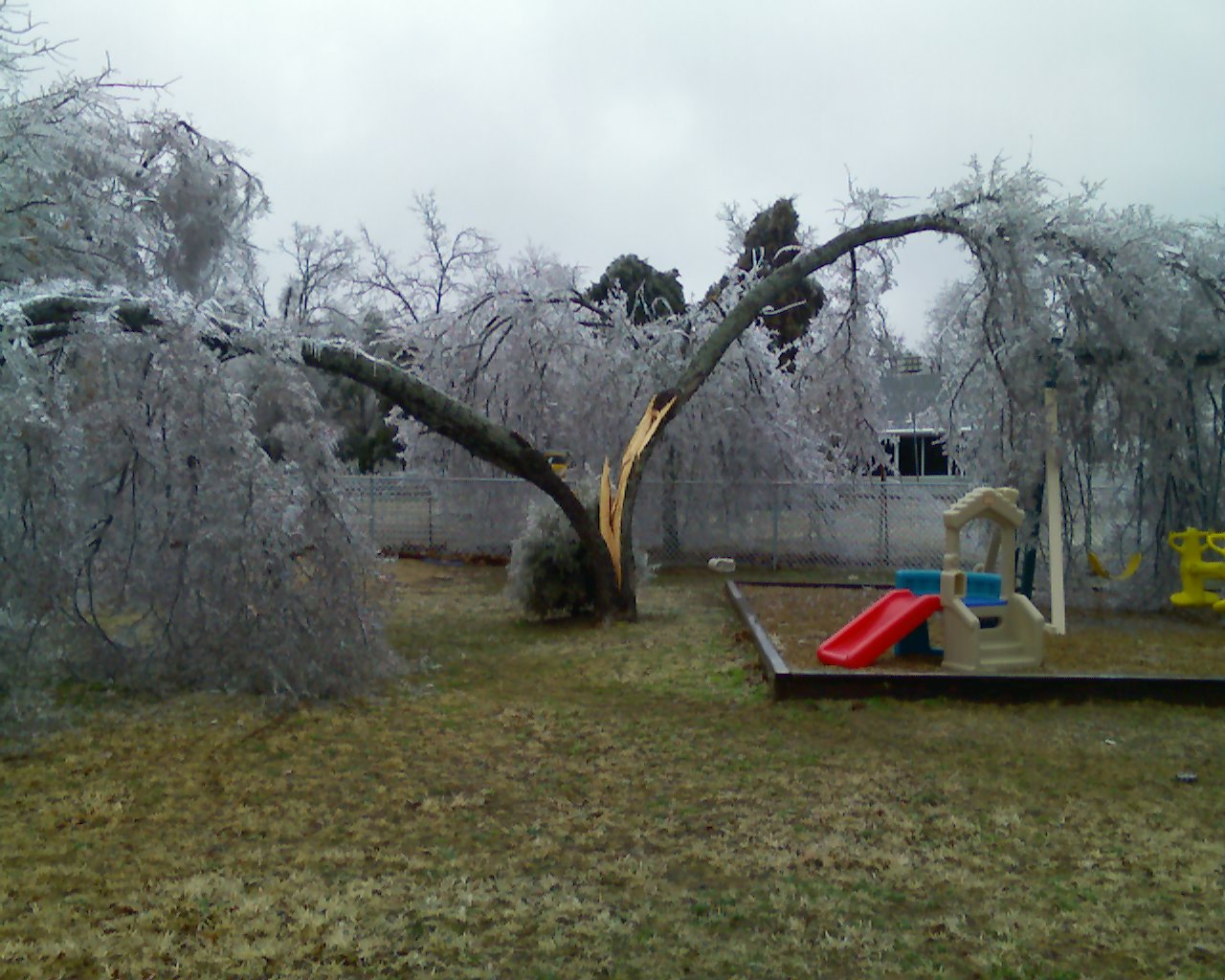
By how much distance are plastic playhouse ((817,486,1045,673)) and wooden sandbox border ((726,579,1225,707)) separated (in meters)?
0.47

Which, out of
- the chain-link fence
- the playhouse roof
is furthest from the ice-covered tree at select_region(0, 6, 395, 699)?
the chain-link fence

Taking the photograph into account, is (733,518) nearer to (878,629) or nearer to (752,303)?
(752,303)

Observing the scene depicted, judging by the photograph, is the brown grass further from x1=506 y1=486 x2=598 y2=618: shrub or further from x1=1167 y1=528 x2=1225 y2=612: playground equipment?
x1=1167 y1=528 x2=1225 y2=612: playground equipment

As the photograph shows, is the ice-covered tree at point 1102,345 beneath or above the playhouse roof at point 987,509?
above

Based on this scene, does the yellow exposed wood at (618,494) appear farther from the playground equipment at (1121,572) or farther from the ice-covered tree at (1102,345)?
the playground equipment at (1121,572)

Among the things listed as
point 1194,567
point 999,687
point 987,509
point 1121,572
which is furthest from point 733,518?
point 999,687

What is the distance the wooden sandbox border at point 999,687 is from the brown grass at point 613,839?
172 millimetres

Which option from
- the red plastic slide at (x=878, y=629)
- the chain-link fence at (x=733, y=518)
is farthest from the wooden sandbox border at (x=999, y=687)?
the chain-link fence at (x=733, y=518)

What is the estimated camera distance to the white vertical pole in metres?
8.91

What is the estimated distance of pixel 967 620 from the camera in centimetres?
699

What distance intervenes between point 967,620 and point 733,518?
8169mm

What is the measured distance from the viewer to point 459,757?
5340mm

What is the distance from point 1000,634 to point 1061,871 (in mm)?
3757

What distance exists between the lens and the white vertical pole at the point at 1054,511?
351 inches
